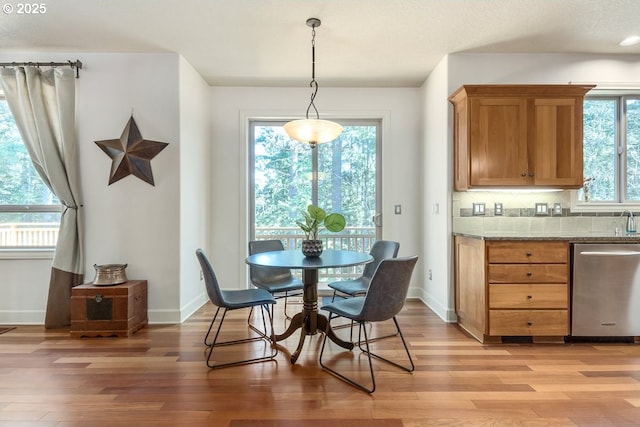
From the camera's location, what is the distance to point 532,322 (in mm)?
2811

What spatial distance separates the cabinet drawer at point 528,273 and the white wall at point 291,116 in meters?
1.51

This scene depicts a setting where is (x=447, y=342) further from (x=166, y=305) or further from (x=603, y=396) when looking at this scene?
(x=166, y=305)

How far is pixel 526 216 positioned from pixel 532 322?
108cm

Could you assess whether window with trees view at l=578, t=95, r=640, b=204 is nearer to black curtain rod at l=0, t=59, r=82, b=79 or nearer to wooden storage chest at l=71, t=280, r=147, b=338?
wooden storage chest at l=71, t=280, r=147, b=338

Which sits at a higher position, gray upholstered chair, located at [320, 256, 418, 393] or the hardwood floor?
gray upholstered chair, located at [320, 256, 418, 393]

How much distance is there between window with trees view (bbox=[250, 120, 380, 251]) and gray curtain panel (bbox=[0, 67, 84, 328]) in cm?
190

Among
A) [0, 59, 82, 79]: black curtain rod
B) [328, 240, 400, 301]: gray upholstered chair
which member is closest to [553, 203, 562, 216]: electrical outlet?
[328, 240, 400, 301]: gray upholstered chair

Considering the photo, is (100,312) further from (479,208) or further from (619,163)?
(619,163)

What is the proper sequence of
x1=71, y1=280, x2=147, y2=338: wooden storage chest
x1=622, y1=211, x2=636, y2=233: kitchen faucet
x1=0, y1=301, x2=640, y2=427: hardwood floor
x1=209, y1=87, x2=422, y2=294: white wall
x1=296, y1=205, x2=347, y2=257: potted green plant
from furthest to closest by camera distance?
x1=209, y1=87, x2=422, y2=294: white wall
x1=622, y1=211, x2=636, y2=233: kitchen faucet
x1=71, y1=280, x2=147, y2=338: wooden storage chest
x1=296, y1=205, x2=347, y2=257: potted green plant
x1=0, y1=301, x2=640, y2=427: hardwood floor

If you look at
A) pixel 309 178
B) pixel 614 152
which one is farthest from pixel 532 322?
pixel 309 178

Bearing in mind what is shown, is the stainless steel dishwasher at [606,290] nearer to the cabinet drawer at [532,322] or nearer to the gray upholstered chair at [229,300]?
the cabinet drawer at [532,322]

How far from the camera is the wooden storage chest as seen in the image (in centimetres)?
299

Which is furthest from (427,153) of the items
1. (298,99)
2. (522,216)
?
(298,99)

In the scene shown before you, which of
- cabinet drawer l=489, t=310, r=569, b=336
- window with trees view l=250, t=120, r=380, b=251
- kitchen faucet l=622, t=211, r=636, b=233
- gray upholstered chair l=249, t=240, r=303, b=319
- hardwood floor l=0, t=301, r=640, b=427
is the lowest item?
hardwood floor l=0, t=301, r=640, b=427
